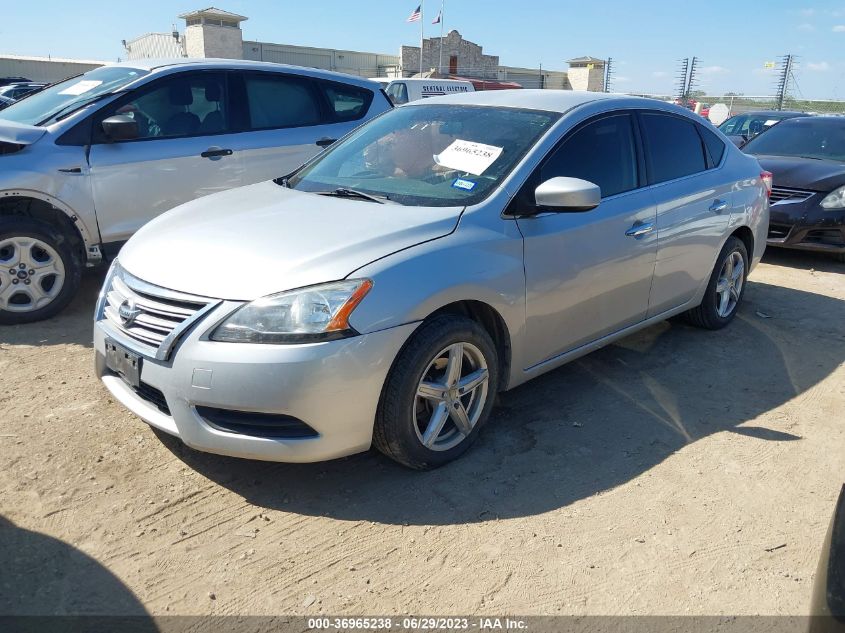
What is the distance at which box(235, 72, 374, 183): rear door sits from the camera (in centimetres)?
582

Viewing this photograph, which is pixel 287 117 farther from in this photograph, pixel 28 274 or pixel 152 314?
pixel 152 314

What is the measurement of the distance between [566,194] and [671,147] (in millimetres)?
1621

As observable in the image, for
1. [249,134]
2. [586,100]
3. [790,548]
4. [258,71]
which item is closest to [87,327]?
[249,134]

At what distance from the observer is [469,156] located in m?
3.66

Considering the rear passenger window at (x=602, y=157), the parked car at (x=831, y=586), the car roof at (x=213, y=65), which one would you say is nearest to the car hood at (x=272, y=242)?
the rear passenger window at (x=602, y=157)

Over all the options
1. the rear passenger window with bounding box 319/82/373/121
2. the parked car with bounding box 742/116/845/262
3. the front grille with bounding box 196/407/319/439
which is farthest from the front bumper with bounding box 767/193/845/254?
the front grille with bounding box 196/407/319/439

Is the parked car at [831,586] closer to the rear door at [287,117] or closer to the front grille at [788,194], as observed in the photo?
the rear door at [287,117]

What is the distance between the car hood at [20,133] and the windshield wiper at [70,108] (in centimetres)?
16

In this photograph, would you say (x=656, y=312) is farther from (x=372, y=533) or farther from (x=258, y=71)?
(x=258, y=71)

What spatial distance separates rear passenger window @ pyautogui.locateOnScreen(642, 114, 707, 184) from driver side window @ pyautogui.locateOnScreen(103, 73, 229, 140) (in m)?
3.37

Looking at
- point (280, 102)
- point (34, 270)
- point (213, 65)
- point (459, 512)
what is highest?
point (213, 65)

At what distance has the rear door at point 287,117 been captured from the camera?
5816 millimetres

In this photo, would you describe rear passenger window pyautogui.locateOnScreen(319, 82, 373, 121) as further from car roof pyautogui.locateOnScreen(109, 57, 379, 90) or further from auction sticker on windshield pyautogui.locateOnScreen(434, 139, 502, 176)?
auction sticker on windshield pyautogui.locateOnScreen(434, 139, 502, 176)

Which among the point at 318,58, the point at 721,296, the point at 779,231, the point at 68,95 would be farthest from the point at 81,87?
the point at 318,58
